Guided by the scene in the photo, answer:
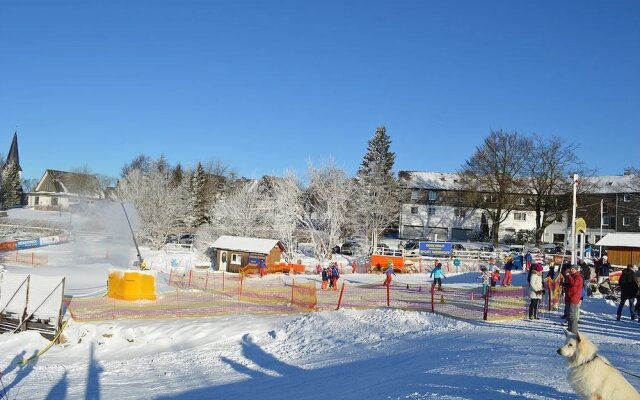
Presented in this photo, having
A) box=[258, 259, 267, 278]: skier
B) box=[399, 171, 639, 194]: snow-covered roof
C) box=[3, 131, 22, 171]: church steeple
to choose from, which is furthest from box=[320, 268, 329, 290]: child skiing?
box=[3, 131, 22, 171]: church steeple

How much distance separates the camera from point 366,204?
56031mm

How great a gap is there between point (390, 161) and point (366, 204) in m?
8.80

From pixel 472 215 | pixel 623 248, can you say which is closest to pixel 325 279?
pixel 623 248

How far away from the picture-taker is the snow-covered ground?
33.6 ft

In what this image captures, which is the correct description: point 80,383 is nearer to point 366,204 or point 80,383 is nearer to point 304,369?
point 304,369

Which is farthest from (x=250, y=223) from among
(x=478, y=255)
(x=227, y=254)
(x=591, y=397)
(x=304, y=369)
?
(x=591, y=397)

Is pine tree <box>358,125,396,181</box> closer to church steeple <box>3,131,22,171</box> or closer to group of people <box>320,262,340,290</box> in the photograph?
group of people <box>320,262,340,290</box>

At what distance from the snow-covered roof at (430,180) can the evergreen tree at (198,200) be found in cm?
2894

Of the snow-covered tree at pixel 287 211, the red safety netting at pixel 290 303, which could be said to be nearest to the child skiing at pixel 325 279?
the red safety netting at pixel 290 303

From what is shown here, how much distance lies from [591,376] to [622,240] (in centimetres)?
3006

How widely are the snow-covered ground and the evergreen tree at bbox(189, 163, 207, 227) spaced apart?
2090 inches

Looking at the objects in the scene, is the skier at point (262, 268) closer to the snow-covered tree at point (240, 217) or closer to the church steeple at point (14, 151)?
the snow-covered tree at point (240, 217)

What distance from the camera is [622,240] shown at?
32375mm

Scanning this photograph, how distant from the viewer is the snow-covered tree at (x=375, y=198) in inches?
2190
